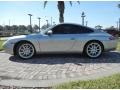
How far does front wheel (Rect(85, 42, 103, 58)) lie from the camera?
381 inches

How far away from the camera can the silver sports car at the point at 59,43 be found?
9.53m

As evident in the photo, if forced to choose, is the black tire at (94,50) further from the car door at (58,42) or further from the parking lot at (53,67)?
the car door at (58,42)

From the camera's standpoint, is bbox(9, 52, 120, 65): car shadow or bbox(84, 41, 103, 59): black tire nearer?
bbox(9, 52, 120, 65): car shadow

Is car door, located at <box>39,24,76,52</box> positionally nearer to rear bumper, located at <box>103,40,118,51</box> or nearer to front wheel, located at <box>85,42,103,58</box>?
front wheel, located at <box>85,42,103,58</box>

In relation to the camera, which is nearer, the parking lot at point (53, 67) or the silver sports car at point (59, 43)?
the parking lot at point (53, 67)

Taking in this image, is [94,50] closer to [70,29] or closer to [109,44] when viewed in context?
[109,44]

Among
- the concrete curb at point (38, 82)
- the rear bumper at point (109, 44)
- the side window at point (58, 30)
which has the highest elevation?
the side window at point (58, 30)

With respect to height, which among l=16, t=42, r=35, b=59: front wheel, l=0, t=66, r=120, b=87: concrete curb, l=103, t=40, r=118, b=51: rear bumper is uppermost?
l=103, t=40, r=118, b=51: rear bumper

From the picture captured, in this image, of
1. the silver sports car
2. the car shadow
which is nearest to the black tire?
the silver sports car

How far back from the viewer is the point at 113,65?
8148mm

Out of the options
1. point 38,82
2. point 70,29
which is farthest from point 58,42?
point 38,82

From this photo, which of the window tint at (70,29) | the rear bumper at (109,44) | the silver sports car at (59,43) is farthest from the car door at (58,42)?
the rear bumper at (109,44)

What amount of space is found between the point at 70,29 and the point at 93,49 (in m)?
1.11

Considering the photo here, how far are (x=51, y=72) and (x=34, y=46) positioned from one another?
2536 mm
